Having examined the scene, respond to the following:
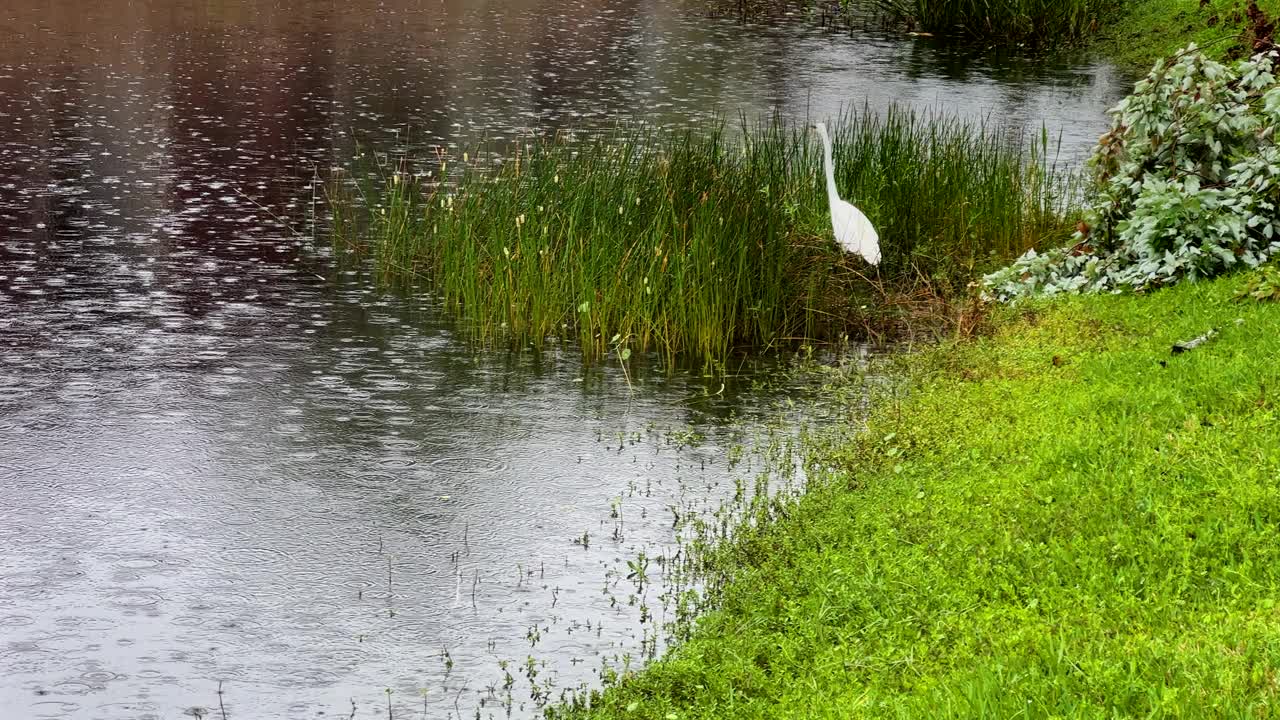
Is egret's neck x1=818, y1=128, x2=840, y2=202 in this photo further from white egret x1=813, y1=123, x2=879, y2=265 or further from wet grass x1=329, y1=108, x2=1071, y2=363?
wet grass x1=329, y1=108, x2=1071, y2=363

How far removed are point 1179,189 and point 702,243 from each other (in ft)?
10.2

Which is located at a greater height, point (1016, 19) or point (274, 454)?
point (1016, 19)

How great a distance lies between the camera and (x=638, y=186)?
35.2ft

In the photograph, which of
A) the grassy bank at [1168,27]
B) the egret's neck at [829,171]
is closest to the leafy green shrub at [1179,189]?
the egret's neck at [829,171]

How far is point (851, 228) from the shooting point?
10.7 metres

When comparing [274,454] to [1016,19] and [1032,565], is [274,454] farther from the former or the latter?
[1016,19]

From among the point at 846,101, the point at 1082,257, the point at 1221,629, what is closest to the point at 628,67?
the point at 846,101

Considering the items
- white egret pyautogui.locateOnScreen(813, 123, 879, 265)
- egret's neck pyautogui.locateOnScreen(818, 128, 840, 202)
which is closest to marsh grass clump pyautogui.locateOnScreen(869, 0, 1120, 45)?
egret's neck pyautogui.locateOnScreen(818, 128, 840, 202)

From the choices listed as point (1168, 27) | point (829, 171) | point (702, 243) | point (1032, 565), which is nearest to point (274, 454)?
point (702, 243)

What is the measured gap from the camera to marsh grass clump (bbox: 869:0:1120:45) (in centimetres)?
2781

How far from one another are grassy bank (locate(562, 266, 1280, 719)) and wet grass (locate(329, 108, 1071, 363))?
250cm

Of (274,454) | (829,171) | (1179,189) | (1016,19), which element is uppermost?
(1179,189)

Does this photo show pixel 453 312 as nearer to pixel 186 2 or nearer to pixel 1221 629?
pixel 1221 629

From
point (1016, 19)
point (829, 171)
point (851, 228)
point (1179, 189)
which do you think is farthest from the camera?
point (1016, 19)
